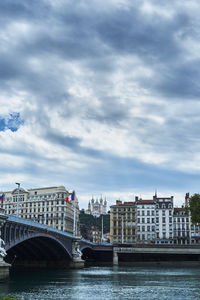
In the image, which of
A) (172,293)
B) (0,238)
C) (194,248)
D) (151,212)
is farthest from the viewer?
(151,212)

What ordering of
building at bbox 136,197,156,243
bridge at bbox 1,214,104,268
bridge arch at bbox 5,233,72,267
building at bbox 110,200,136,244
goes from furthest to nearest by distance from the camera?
building at bbox 110,200,136,244 → building at bbox 136,197,156,243 → bridge arch at bbox 5,233,72,267 → bridge at bbox 1,214,104,268

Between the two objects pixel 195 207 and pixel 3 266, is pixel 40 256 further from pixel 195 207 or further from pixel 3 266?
pixel 3 266

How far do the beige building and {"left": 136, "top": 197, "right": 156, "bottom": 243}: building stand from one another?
2887 centimetres

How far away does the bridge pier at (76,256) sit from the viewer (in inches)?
3939

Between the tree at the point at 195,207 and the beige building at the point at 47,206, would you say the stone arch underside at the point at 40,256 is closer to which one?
the tree at the point at 195,207

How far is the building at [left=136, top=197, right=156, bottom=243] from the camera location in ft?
540

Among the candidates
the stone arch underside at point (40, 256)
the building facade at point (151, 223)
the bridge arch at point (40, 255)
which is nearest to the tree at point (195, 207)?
the bridge arch at point (40, 255)

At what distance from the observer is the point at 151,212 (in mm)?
168875

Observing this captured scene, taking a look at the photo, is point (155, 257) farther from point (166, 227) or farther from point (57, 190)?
point (57, 190)

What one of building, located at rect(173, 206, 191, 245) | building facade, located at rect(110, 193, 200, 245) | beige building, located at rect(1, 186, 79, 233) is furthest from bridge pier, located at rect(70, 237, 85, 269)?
building, located at rect(173, 206, 191, 245)

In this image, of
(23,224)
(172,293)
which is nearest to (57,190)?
(23,224)

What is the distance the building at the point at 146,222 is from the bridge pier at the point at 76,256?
2534 inches

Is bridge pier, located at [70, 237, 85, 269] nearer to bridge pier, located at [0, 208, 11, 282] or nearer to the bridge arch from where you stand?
the bridge arch

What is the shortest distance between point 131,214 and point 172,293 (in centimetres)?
12269
